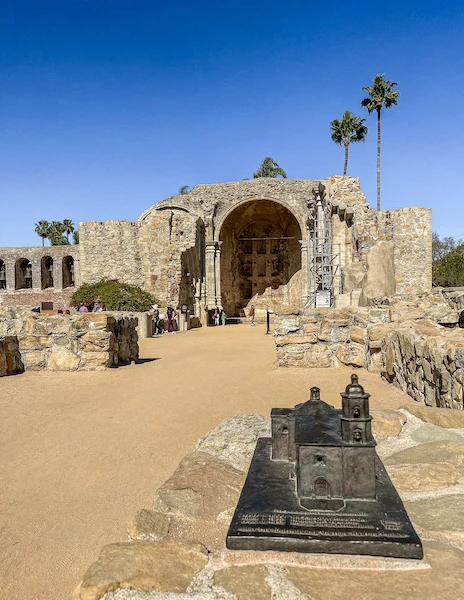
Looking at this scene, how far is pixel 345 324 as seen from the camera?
6891 mm

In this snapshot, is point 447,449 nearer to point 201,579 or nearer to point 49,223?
point 201,579

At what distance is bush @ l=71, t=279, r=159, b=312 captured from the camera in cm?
1955

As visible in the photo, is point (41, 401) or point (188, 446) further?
point (41, 401)

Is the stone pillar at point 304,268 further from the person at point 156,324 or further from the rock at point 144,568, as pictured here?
the rock at point 144,568

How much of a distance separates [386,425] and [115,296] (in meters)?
18.4

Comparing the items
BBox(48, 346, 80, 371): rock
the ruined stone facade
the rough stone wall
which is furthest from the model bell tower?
the rough stone wall

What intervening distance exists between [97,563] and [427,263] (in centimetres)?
2480

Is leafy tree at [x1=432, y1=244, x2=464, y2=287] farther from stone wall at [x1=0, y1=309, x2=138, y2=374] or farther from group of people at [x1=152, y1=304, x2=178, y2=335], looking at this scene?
stone wall at [x1=0, y1=309, x2=138, y2=374]

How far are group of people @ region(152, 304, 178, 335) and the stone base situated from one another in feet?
50.9

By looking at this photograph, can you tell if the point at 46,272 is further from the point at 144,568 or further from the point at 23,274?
the point at 144,568

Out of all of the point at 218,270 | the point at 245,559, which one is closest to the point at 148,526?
the point at 245,559

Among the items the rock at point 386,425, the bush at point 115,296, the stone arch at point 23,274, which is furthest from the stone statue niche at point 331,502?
the stone arch at point 23,274

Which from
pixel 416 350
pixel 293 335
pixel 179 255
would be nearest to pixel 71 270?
pixel 179 255

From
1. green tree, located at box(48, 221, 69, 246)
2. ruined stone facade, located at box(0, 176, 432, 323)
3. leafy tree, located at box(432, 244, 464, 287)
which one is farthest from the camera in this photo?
green tree, located at box(48, 221, 69, 246)
